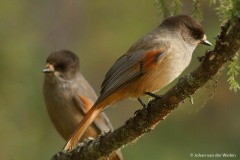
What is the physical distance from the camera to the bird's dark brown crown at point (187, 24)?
245 inches

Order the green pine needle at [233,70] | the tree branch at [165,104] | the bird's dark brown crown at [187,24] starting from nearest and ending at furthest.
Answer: the tree branch at [165,104], the green pine needle at [233,70], the bird's dark brown crown at [187,24]

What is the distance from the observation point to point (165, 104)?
4.63 meters

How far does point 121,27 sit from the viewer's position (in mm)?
11453

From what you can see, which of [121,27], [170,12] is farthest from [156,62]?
[121,27]

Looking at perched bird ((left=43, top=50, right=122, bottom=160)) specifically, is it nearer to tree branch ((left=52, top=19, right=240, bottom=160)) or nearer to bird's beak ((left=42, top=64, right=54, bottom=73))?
bird's beak ((left=42, top=64, right=54, bottom=73))

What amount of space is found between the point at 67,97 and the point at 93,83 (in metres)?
3.80

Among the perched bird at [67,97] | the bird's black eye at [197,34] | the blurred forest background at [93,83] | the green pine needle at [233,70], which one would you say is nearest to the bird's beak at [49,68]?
the perched bird at [67,97]

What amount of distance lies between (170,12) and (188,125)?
16.1ft

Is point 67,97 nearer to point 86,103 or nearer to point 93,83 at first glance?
point 86,103

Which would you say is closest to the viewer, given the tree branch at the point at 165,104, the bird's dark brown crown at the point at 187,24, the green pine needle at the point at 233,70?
the tree branch at the point at 165,104

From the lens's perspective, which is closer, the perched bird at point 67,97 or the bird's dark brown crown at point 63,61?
the perched bird at point 67,97

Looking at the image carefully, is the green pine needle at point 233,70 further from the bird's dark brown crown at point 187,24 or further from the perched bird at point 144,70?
the bird's dark brown crown at point 187,24

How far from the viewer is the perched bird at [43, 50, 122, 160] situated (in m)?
7.81

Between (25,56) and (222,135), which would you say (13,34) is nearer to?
(25,56)
